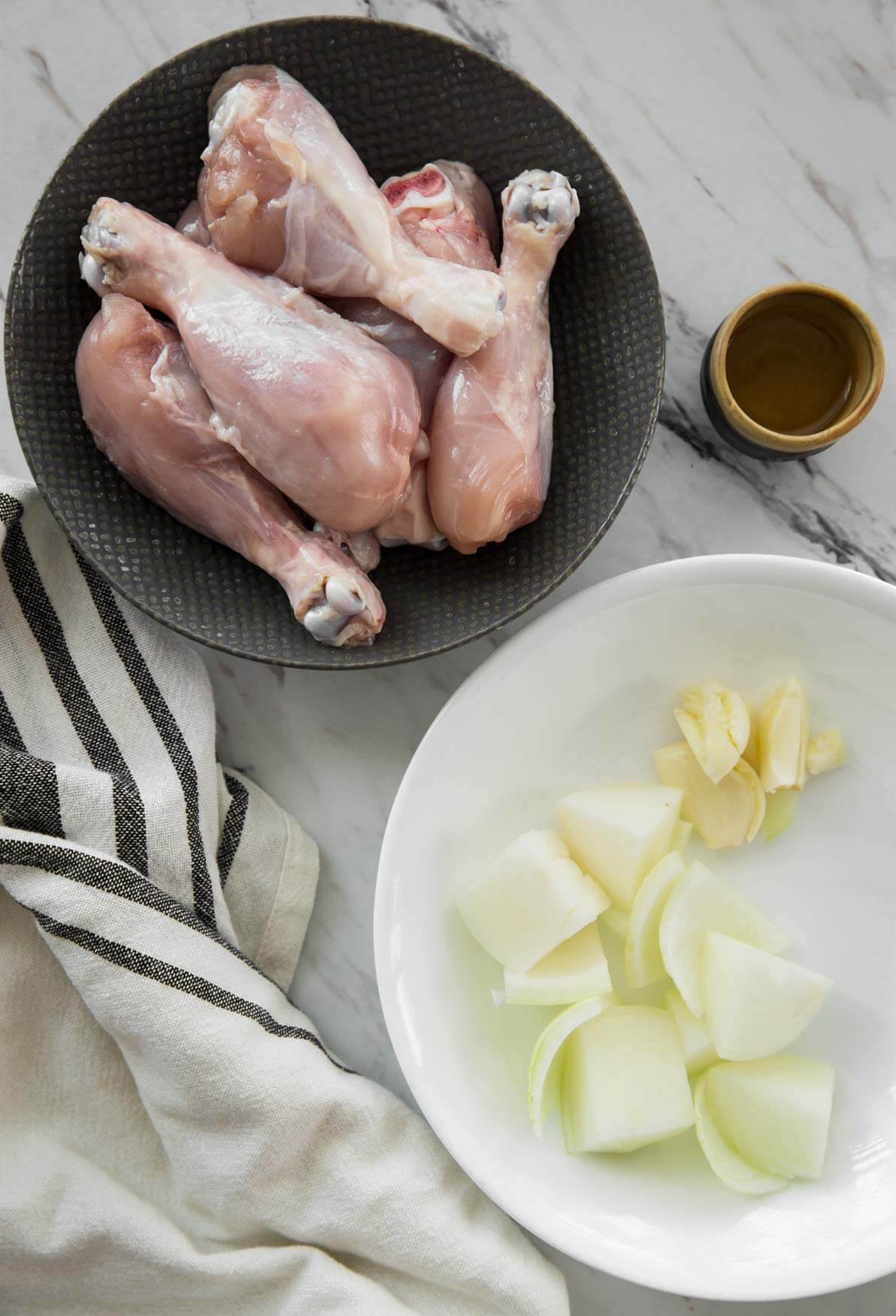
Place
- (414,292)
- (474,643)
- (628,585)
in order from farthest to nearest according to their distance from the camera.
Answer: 1. (474,643)
2. (628,585)
3. (414,292)

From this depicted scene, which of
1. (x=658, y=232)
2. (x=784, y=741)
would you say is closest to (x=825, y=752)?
(x=784, y=741)

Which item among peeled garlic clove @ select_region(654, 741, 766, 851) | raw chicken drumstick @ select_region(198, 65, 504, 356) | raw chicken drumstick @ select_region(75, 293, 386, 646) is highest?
raw chicken drumstick @ select_region(198, 65, 504, 356)

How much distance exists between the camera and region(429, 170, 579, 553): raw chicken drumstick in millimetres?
1095

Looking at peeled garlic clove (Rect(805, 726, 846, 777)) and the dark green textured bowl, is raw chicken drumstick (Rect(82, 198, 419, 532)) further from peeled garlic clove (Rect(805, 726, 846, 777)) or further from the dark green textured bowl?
peeled garlic clove (Rect(805, 726, 846, 777))

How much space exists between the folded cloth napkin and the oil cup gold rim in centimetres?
70

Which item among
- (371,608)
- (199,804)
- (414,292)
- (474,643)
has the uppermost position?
(414,292)

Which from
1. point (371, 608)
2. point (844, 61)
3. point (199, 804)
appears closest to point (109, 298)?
point (371, 608)

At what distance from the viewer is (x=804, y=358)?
125 centimetres

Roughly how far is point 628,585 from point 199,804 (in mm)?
565

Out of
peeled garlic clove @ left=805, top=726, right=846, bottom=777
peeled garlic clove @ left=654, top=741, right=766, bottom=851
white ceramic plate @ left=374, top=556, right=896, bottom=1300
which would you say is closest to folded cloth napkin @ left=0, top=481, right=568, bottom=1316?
white ceramic plate @ left=374, top=556, right=896, bottom=1300

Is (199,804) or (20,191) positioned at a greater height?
(20,191)

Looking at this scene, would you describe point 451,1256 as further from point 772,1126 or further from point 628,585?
point 628,585

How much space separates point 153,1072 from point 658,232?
1.18 meters

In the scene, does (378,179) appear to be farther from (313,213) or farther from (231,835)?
(231,835)
